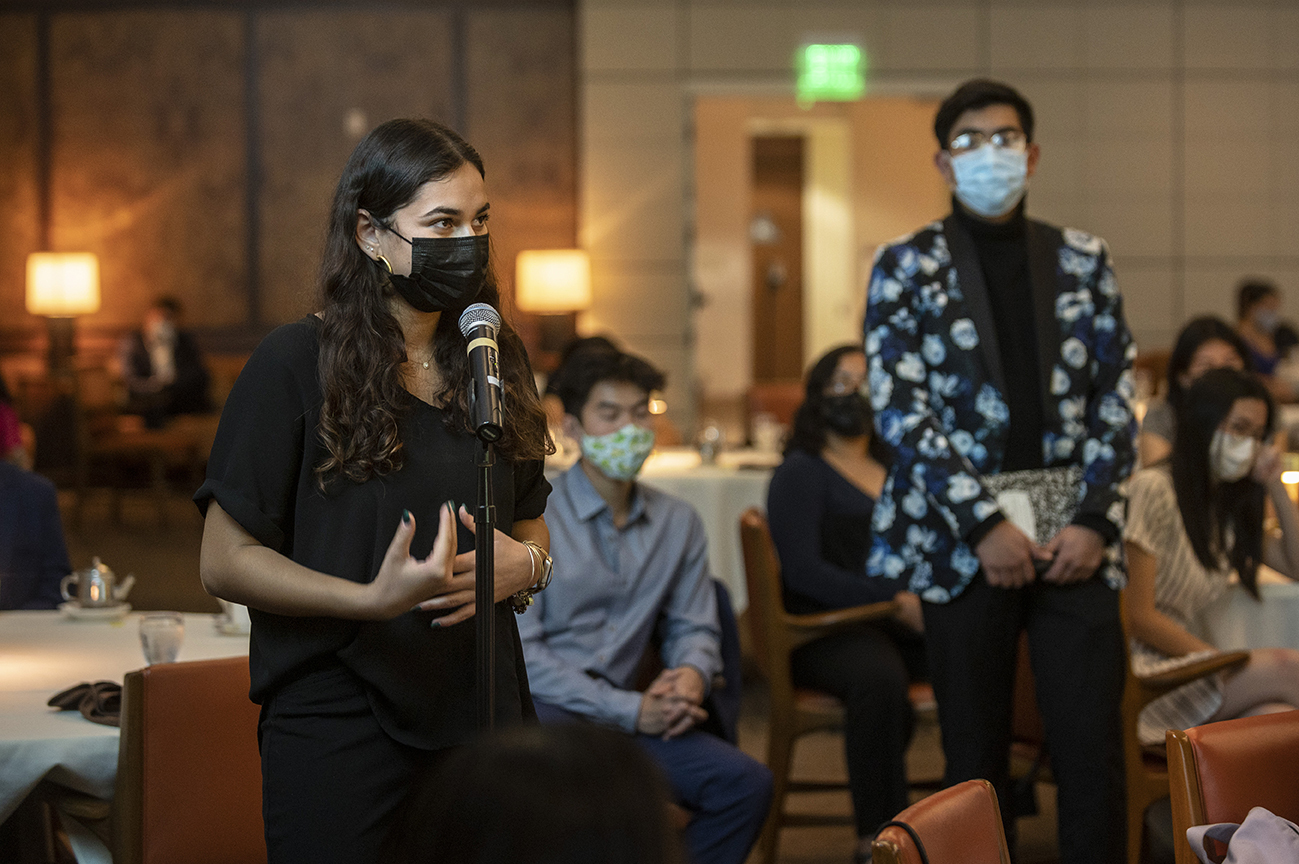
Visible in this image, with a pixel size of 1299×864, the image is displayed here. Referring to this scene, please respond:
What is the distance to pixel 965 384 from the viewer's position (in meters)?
2.34

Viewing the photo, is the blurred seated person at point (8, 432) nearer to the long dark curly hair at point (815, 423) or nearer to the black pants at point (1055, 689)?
the long dark curly hair at point (815, 423)

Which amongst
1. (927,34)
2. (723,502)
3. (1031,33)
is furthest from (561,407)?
(1031,33)

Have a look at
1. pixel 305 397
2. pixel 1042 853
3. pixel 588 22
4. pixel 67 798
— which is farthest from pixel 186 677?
pixel 588 22

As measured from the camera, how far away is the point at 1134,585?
293 centimetres

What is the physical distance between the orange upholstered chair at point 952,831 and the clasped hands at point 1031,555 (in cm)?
83

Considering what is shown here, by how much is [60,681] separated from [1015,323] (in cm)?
182

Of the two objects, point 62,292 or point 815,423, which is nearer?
point 815,423

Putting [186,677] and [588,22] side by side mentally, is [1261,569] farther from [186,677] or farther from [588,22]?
[588,22]

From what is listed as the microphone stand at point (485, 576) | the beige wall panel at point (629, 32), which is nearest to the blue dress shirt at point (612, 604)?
the microphone stand at point (485, 576)

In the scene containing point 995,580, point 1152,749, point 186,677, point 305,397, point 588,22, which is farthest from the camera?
point 588,22

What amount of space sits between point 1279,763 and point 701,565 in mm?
1372

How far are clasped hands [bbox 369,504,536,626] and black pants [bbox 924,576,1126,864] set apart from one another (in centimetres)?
113

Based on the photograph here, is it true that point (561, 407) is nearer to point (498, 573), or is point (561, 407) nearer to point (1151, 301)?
point (498, 573)

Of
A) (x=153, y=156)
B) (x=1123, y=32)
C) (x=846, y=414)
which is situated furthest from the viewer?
(x=153, y=156)
